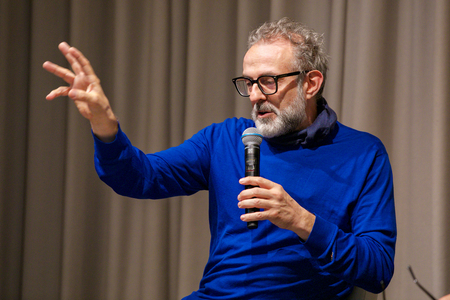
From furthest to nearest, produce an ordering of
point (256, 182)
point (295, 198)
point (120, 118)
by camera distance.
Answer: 1. point (120, 118)
2. point (295, 198)
3. point (256, 182)

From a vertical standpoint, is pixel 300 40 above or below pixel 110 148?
above

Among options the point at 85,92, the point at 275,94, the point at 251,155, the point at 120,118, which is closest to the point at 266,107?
the point at 275,94

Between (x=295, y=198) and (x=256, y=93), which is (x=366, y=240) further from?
(x=256, y=93)

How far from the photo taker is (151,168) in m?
1.57

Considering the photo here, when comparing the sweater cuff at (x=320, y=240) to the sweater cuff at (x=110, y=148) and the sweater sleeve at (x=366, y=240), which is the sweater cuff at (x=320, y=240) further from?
the sweater cuff at (x=110, y=148)

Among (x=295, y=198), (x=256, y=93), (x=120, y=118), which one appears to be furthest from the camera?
(x=120, y=118)

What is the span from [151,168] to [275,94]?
54 centimetres

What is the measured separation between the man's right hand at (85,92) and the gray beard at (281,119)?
0.60 metres

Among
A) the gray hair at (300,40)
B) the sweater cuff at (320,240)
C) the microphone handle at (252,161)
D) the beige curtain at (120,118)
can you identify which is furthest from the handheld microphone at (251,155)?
the beige curtain at (120,118)

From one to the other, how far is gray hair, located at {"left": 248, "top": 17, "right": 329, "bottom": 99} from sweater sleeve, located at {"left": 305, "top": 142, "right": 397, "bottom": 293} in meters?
0.46

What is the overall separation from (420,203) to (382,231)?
96cm

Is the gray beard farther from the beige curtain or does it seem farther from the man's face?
the beige curtain

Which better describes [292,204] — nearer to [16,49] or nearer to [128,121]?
[128,121]

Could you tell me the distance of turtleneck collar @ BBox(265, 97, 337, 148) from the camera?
1.62 meters
